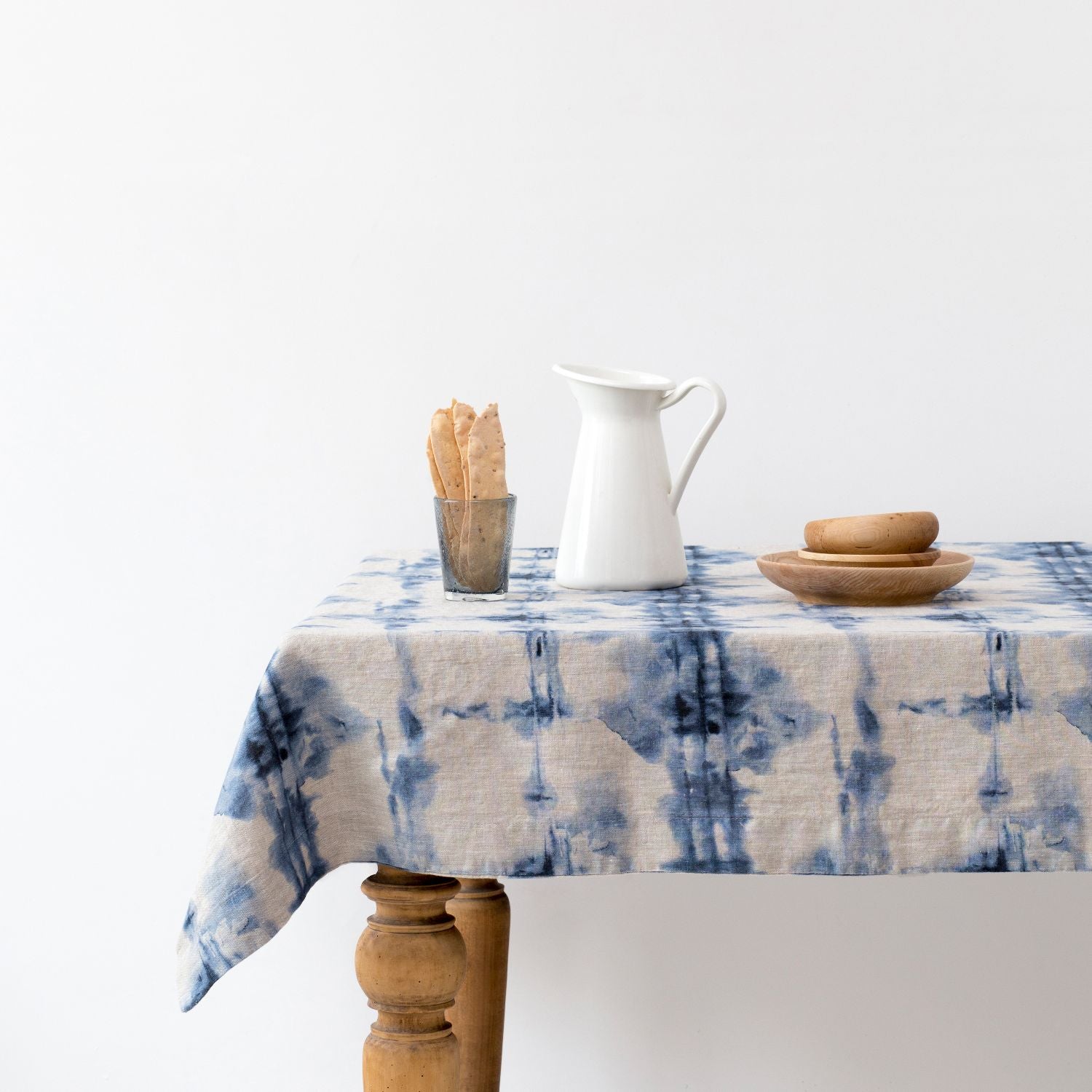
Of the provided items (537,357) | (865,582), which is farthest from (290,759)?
(537,357)

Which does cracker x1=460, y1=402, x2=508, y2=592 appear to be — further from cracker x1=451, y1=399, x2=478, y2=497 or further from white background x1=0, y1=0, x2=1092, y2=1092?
white background x1=0, y1=0, x2=1092, y2=1092

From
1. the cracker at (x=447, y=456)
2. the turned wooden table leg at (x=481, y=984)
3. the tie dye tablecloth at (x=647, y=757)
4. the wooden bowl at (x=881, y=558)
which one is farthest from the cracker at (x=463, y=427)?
the turned wooden table leg at (x=481, y=984)

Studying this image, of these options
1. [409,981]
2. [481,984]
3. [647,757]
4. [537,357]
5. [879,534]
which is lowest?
[481,984]

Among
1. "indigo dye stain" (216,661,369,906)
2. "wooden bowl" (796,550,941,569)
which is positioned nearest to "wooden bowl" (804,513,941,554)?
"wooden bowl" (796,550,941,569)

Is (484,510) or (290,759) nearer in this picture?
(290,759)

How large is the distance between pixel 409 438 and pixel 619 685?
2.42 ft

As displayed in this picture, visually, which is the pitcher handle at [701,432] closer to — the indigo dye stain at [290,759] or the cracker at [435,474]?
the cracker at [435,474]

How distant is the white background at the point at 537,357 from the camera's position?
144cm

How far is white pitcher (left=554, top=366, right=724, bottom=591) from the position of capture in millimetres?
1019

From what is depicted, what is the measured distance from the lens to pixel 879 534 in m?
0.94

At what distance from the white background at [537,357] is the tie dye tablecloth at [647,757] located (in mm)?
672

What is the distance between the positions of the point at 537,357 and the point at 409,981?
0.81 m

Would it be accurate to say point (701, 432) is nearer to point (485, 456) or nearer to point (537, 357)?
point (485, 456)

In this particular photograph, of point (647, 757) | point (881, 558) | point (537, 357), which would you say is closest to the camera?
point (647, 757)
